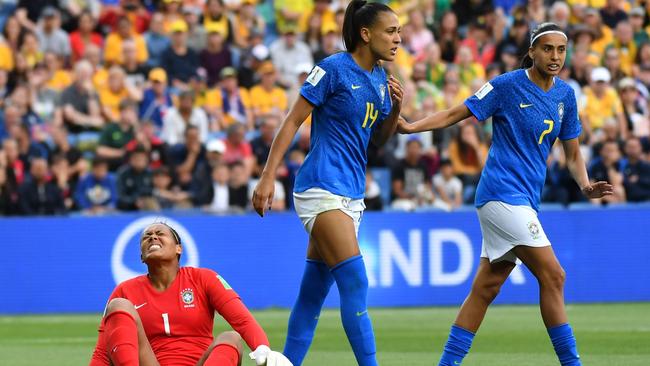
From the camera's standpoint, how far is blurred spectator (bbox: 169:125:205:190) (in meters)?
17.4

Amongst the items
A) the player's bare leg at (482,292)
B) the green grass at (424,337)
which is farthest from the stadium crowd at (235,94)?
the player's bare leg at (482,292)

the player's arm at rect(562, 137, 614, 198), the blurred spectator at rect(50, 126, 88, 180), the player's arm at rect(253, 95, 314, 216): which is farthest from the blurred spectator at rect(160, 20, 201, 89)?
the player's arm at rect(253, 95, 314, 216)

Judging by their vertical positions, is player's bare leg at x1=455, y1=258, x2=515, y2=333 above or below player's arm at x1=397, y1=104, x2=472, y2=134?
below

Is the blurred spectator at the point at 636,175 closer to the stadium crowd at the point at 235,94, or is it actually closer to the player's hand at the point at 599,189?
the stadium crowd at the point at 235,94

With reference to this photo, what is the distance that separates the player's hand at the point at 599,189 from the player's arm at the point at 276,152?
1.91 metres

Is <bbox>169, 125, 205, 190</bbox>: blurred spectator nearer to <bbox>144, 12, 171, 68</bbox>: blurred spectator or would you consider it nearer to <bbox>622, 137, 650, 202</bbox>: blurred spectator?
<bbox>144, 12, 171, 68</bbox>: blurred spectator

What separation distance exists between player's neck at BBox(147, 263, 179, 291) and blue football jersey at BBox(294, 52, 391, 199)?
87cm

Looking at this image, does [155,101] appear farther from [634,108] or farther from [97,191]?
[634,108]

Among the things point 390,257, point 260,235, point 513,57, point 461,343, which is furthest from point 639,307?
point 461,343

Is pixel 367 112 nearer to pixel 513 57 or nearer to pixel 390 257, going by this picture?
pixel 390 257

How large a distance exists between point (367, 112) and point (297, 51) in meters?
12.8

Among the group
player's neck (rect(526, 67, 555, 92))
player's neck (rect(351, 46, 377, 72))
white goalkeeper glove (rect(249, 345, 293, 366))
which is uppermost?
player's neck (rect(351, 46, 377, 72))

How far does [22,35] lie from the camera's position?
19688 millimetres

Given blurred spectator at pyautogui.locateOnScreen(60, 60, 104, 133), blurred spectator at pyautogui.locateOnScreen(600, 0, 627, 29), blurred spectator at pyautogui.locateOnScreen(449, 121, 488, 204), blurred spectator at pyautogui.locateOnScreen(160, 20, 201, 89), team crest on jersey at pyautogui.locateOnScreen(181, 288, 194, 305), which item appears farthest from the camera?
blurred spectator at pyautogui.locateOnScreen(600, 0, 627, 29)
